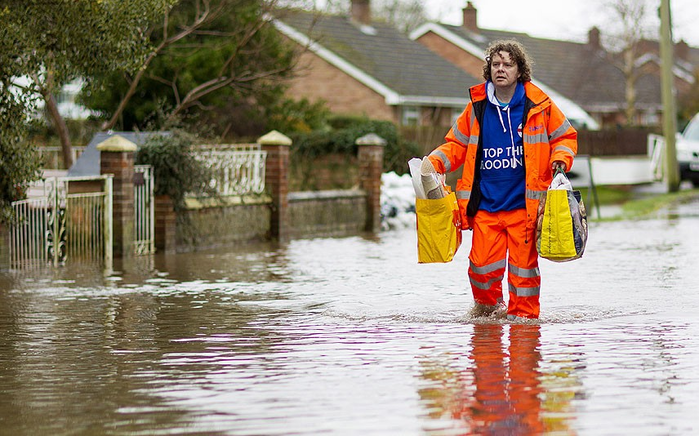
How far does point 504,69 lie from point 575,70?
53369 mm

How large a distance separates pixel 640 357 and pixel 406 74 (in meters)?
37.2

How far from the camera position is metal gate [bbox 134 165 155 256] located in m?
16.8

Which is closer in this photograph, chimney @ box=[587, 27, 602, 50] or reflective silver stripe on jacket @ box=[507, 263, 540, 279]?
reflective silver stripe on jacket @ box=[507, 263, 540, 279]

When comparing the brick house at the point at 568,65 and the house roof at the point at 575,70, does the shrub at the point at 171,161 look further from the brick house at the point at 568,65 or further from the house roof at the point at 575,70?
the house roof at the point at 575,70

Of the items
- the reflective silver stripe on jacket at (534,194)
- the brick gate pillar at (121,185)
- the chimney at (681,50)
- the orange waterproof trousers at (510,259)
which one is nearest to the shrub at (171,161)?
the brick gate pillar at (121,185)

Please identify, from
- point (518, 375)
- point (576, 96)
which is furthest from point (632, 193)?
point (518, 375)

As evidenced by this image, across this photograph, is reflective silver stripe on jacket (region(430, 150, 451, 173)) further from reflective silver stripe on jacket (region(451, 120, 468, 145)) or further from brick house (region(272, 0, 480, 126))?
brick house (region(272, 0, 480, 126))

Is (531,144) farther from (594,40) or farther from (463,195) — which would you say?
(594,40)

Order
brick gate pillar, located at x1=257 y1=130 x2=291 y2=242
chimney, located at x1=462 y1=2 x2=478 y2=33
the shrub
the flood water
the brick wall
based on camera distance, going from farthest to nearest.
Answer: chimney, located at x1=462 y1=2 x2=478 y2=33, the brick wall, brick gate pillar, located at x1=257 y1=130 x2=291 y2=242, the shrub, the flood water

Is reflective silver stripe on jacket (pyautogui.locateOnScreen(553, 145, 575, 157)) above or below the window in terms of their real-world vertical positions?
below

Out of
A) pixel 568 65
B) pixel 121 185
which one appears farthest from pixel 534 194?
pixel 568 65

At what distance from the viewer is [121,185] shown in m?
16.2

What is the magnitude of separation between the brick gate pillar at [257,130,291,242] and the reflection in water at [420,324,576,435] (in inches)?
455

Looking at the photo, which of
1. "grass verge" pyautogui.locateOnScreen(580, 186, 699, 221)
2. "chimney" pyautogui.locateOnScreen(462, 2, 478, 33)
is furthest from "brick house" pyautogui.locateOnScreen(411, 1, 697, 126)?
"grass verge" pyautogui.locateOnScreen(580, 186, 699, 221)
